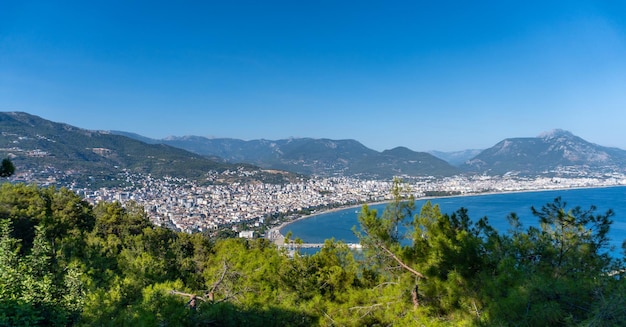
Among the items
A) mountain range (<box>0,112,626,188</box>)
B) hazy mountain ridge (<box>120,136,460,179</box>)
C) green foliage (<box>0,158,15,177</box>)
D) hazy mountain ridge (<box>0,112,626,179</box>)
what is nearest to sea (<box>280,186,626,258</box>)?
green foliage (<box>0,158,15,177</box>)

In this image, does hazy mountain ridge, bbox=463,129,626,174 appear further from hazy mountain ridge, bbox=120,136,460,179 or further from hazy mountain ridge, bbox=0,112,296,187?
hazy mountain ridge, bbox=0,112,296,187

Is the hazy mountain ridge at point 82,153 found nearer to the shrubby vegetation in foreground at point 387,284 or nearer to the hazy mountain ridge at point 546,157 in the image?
the shrubby vegetation in foreground at point 387,284

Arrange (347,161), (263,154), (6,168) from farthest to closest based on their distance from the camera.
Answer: (263,154) → (347,161) → (6,168)

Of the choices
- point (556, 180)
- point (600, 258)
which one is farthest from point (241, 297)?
point (556, 180)

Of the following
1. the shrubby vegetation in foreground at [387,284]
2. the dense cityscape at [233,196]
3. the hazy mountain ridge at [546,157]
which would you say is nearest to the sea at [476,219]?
the dense cityscape at [233,196]

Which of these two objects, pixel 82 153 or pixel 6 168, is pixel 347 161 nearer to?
pixel 82 153

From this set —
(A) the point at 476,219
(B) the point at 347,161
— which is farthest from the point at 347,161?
(A) the point at 476,219

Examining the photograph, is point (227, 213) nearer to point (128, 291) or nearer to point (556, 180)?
point (128, 291)
